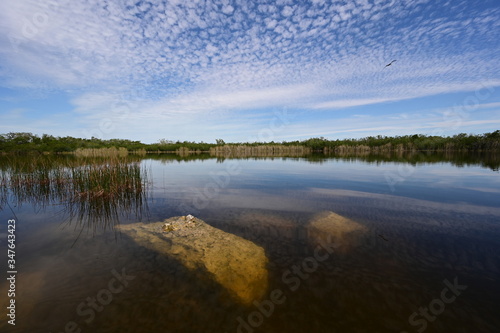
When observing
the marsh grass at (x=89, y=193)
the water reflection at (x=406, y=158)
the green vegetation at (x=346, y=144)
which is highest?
the green vegetation at (x=346, y=144)

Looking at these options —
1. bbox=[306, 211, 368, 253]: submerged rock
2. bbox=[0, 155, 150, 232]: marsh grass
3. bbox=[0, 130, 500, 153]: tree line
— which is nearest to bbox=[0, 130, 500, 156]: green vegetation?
bbox=[0, 130, 500, 153]: tree line

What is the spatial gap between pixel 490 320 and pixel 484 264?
2.02 m

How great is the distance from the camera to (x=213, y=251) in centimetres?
509

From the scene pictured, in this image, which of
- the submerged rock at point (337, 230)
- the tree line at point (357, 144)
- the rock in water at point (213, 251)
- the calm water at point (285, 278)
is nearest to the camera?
the calm water at point (285, 278)

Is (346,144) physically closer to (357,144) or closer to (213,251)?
(357,144)

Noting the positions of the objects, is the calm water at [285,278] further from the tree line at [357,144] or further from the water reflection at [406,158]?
the tree line at [357,144]

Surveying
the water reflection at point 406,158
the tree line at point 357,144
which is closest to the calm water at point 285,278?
the water reflection at point 406,158

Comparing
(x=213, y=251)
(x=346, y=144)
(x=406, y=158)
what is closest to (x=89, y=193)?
(x=213, y=251)

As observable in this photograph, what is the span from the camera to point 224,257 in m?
4.83

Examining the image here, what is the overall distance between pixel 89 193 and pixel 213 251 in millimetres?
8225

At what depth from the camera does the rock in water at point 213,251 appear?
404 cm

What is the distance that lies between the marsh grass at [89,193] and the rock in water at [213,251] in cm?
185

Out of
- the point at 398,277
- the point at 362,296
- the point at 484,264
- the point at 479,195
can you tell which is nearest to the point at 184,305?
the point at 362,296

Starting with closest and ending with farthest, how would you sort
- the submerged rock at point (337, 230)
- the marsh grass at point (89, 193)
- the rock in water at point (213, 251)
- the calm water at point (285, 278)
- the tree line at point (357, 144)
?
the calm water at point (285, 278), the rock in water at point (213, 251), the submerged rock at point (337, 230), the marsh grass at point (89, 193), the tree line at point (357, 144)
